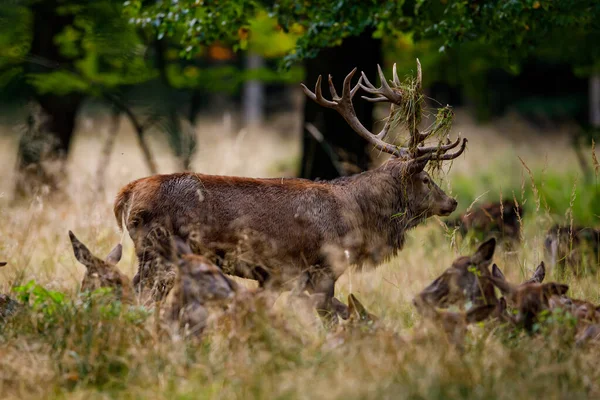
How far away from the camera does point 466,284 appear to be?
17.4 ft

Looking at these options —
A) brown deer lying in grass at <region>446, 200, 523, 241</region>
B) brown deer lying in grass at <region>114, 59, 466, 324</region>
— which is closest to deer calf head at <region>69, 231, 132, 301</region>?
brown deer lying in grass at <region>114, 59, 466, 324</region>

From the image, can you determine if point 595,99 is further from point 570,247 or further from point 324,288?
point 324,288

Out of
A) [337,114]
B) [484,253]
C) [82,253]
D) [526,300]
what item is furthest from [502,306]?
[337,114]

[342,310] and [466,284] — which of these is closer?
[466,284]

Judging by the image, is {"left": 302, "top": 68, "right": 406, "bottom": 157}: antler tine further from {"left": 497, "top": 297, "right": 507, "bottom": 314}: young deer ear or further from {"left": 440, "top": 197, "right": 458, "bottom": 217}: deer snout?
{"left": 497, "top": 297, "right": 507, "bottom": 314}: young deer ear

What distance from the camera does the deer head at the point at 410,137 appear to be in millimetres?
6586

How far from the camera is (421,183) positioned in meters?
7.03

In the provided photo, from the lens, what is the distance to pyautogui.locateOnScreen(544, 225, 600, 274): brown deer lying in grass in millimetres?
7461

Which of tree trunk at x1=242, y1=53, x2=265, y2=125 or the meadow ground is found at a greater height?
the meadow ground

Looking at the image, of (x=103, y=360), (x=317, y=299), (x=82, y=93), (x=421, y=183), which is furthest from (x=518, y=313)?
(x=82, y=93)

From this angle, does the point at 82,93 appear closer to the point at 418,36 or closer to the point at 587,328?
the point at 418,36

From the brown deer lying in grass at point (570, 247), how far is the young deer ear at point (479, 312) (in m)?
2.16

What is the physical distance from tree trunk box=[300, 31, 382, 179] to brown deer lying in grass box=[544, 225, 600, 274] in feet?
8.26

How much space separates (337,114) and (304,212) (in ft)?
12.1
